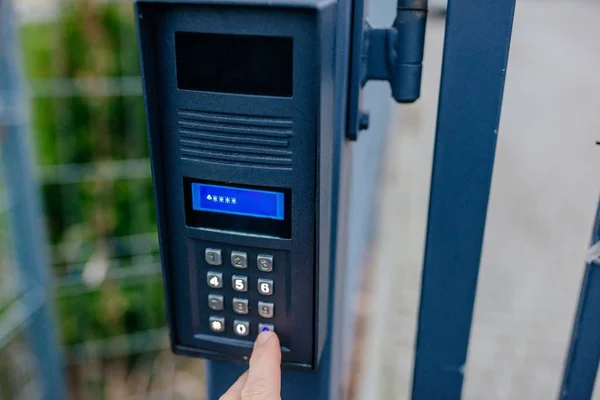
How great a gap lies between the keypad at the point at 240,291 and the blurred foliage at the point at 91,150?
1.51 metres

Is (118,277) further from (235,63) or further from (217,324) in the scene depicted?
(235,63)

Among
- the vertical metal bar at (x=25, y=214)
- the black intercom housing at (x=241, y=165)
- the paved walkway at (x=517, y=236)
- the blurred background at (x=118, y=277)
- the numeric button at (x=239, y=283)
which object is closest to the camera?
the black intercom housing at (x=241, y=165)

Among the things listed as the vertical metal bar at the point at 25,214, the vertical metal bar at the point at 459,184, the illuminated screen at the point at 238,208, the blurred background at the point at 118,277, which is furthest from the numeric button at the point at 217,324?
the vertical metal bar at the point at 25,214

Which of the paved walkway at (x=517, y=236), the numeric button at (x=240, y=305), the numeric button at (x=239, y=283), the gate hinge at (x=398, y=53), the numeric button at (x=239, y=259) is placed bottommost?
the paved walkway at (x=517, y=236)

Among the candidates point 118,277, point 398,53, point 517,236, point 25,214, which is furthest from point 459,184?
point 517,236

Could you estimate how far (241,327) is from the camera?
2.29 feet

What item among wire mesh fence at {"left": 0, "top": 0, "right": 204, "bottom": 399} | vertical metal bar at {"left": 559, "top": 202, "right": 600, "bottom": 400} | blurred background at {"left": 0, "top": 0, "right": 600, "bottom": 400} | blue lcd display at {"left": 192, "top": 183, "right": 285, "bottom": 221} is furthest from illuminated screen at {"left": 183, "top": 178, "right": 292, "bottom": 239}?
wire mesh fence at {"left": 0, "top": 0, "right": 204, "bottom": 399}

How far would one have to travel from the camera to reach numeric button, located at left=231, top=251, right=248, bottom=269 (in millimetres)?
673

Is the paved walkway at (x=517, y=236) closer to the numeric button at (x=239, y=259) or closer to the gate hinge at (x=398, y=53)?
the gate hinge at (x=398, y=53)

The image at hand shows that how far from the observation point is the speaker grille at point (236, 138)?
0.61 m

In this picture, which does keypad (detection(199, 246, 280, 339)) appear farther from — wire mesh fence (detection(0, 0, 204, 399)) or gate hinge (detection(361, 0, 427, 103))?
wire mesh fence (detection(0, 0, 204, 399))

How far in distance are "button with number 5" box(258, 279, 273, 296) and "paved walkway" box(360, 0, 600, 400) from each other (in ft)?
1.50

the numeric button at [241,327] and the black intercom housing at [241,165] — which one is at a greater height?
the black intercom housing at [241,165]

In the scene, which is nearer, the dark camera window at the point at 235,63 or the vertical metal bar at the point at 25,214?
the dark camera window at the point at 235,63
